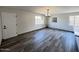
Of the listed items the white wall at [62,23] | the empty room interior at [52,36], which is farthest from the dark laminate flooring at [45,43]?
the white wall at [62,23]

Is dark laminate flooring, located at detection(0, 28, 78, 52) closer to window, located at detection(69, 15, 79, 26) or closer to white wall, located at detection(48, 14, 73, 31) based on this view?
white wall, located at detection(48, 14, 73, 31)

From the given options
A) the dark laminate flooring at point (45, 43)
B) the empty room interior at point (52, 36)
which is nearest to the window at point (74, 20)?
the empty room interior at point (52, 36)

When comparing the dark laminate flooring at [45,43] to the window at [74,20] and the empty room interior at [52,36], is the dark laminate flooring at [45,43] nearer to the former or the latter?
the empty room interior at [52,36]

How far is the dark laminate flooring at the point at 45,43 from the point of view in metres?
1.88

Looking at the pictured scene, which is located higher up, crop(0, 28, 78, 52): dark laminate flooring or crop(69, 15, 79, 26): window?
crop(69, 15, 79, 26): window

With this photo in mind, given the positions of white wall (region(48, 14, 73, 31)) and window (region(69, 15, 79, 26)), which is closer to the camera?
window (region(69, 15, 79, 26))

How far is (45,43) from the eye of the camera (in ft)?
6.59

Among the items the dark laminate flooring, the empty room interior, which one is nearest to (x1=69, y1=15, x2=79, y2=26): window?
the empty room interior

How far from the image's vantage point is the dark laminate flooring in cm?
188

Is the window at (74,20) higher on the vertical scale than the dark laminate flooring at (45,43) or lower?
higher

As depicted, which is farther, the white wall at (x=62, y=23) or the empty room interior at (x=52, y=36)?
the white wall at (x=62, y=23)
